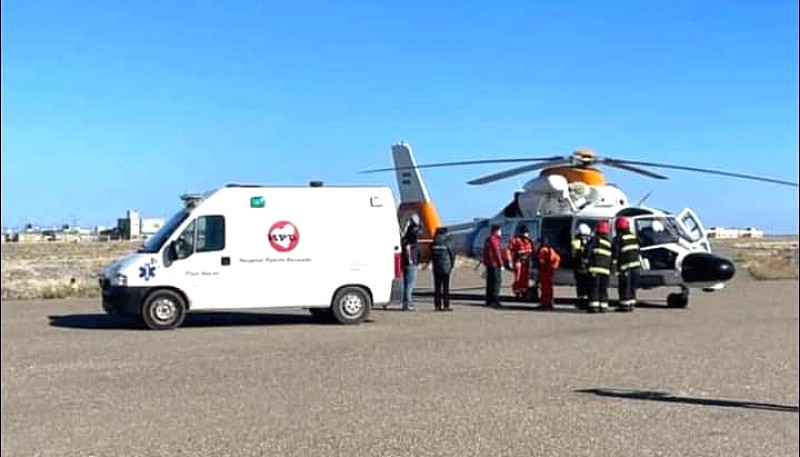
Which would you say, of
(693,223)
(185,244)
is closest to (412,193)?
(693,223)

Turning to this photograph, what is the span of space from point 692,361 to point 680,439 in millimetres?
3875

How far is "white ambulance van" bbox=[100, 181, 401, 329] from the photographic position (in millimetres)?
11484

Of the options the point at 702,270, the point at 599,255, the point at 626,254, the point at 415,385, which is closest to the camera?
the point at 415,385

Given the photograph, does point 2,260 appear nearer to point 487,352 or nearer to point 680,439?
point 680,439

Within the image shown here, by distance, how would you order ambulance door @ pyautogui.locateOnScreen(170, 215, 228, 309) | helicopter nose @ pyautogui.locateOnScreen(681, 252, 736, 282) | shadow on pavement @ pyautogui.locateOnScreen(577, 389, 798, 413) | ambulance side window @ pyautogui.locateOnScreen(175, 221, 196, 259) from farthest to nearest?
ambulance side window @ pyautogui.locateOnScreen(175, 221, 196, 259), ambulance door @ pyautogui.locateOnScreen(170, 215, 228, 309), helicopter nose @ pyautogui.locateOnScreen(681, 252, 736, 282), shadow on pavement @ pyautogui.locateOnScreen(577, 389, 798, 413)

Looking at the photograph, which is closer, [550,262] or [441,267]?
[441,267]

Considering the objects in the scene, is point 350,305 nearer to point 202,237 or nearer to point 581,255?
point 202,237

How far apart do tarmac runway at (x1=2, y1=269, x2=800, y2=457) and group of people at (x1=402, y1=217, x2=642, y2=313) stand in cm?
51

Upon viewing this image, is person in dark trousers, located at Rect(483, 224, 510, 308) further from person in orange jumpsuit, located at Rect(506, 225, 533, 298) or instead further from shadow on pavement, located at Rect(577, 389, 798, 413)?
shadow on pavement, located at Rect(577, 389, 798, 413)

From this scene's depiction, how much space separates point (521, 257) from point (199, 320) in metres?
8.09

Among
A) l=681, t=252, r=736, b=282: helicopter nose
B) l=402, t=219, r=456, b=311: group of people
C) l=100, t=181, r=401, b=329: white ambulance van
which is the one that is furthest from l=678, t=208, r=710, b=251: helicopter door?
l=100, t=181, r=401, b=329: white ambulance van

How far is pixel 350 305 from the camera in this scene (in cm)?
1336

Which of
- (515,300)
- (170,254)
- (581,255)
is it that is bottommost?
(515,300)

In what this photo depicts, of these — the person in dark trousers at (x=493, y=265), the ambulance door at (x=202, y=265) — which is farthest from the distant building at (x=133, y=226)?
the ambulance door at (x=202, y=265)
